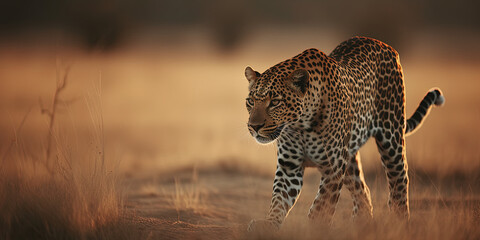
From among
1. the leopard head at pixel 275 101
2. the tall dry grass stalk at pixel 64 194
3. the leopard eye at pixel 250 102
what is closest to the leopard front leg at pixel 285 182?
the leopard head at pixel 275 101

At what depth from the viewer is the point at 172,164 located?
12.0 meters

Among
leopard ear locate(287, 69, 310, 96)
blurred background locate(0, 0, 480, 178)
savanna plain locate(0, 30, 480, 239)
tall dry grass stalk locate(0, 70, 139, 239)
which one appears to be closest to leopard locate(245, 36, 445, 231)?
leopard ear locate(287, 69, 310, 96)

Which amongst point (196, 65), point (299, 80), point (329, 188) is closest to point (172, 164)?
point (329, 188)

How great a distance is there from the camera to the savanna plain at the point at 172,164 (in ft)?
20.9

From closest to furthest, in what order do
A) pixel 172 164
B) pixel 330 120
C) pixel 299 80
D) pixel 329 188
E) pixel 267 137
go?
pixel 267 137, pixel 299 80, pixel 330 120, pixel 329 188, pixel 172 164

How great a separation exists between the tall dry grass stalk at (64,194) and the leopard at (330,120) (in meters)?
1.28

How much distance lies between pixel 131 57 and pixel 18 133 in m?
24.0

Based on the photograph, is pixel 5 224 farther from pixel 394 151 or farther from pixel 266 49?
pixel 266 49

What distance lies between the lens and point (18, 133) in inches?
283

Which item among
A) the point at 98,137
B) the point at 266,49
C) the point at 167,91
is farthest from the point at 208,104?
the point at 266,49

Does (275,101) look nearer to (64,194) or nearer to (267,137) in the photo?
(267,137)

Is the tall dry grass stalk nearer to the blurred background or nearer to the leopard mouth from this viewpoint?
the blurred background

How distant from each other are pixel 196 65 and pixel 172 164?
1898cm

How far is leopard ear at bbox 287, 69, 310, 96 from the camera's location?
21.1 ft
